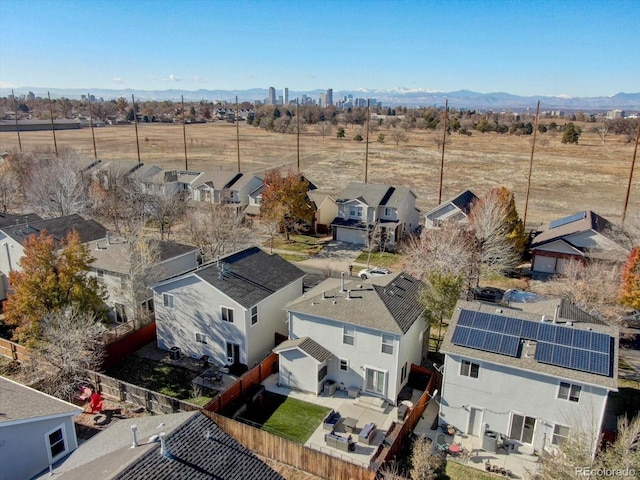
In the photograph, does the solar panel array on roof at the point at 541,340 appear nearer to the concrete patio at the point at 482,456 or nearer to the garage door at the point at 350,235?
the concrete patio at the point at 482,456

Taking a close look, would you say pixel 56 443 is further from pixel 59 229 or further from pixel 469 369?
pixel 59 229

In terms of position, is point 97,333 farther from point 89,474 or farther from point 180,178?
point 180,178

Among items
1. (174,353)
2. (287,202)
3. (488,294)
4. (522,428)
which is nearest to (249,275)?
(174,353)

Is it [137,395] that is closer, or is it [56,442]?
[56,442]

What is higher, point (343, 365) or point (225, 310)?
point (225, 310)

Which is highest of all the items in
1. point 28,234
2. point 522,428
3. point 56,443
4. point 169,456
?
point 28,234
